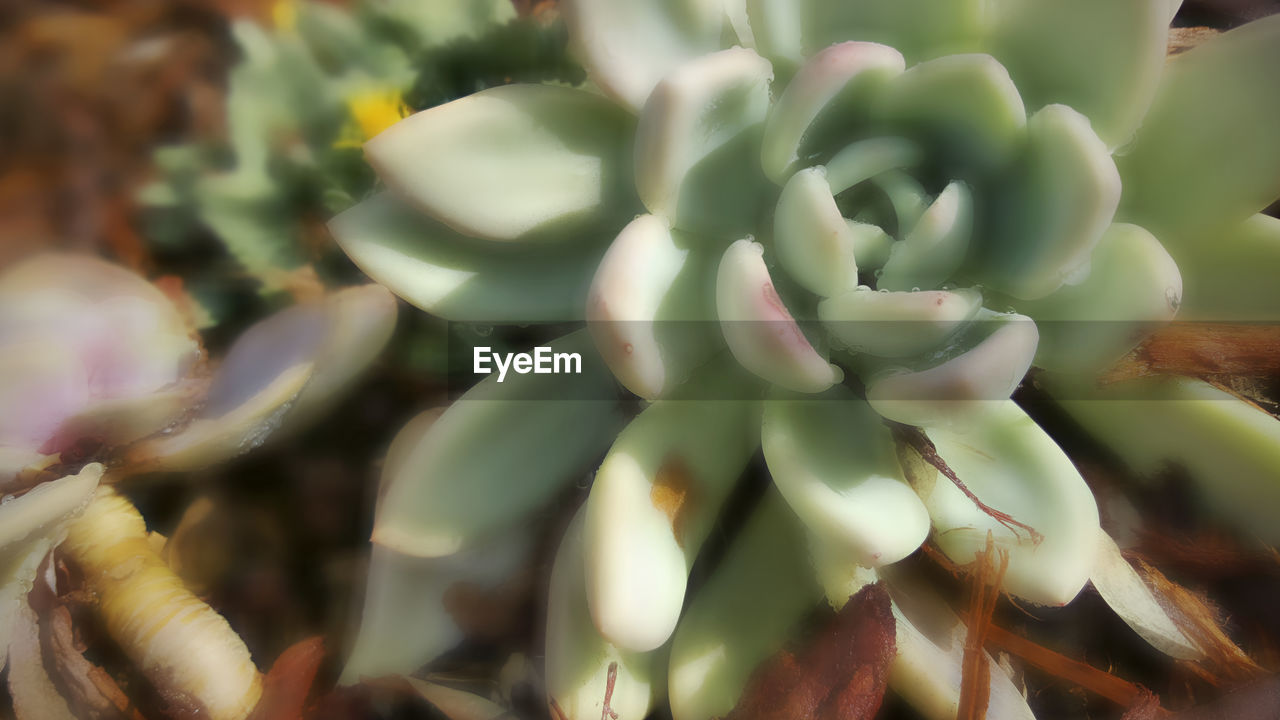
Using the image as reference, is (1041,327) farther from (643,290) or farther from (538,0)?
(538,0)

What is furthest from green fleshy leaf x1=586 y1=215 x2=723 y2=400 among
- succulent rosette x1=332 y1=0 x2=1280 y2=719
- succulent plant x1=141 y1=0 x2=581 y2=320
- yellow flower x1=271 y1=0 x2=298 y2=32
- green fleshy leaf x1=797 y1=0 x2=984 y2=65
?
yellow flower x1=271 y1=0 x2=298 y2=32

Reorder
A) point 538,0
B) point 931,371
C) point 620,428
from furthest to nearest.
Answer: point 538,0
point 620,428
point 931,371

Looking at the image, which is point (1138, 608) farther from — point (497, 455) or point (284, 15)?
point (284, 15)

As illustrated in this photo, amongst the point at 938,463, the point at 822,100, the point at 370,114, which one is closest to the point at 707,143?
the point at 822,100

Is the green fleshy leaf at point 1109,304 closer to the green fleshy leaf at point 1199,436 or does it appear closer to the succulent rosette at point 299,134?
the green fleshy leaf at point 1199,436

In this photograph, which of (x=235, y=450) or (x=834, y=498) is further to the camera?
(x=235, y=450)

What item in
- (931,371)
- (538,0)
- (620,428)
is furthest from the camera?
(538,0)

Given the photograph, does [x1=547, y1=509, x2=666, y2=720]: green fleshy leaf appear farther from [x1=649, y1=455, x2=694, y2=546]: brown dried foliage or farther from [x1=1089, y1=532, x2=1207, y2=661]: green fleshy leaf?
[x1=1089, y1=532, x2=1207, y2=661]: green fleshy leaf

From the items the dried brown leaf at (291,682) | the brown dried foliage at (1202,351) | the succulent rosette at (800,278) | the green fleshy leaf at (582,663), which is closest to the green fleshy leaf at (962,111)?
the succulent rosette at (800,278)

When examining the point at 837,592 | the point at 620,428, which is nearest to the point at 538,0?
the point at 620,428
